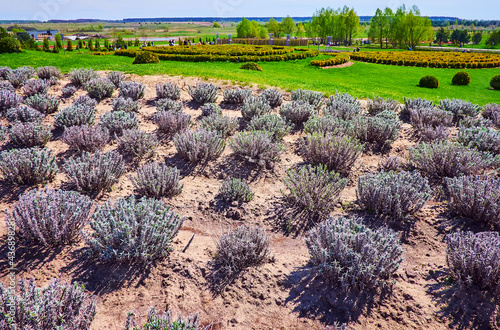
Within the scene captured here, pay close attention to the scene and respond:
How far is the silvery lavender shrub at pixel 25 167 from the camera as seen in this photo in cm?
437

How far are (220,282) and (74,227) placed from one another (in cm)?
184

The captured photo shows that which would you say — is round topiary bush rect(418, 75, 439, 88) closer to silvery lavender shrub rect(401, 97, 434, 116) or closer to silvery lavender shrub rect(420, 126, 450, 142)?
silvery lavender shrub rect(401, 97, 434, 116)

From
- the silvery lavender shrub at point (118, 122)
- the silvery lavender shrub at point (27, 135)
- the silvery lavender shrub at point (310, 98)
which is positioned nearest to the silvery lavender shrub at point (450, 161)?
Result: the silvery lavender shrub at point (310, 98)

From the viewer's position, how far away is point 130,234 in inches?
123

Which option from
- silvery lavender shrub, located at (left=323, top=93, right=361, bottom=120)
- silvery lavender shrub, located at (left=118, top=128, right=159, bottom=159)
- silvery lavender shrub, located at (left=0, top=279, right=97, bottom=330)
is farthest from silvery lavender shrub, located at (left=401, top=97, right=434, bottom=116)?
silvery lavender shrub, located at (left=0, top=279, right=97, bottom=330)

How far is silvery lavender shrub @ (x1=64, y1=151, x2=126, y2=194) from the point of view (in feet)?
14.5

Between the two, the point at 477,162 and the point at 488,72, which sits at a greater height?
the point at 488,72

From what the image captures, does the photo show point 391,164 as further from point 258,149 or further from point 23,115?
point 23,115

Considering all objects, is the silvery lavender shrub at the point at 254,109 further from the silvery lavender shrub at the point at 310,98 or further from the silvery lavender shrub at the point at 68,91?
the silvery lavender shrub at the point at 68,91

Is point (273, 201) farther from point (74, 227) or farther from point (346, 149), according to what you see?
point (74, 227)

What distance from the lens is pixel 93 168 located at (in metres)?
4.49

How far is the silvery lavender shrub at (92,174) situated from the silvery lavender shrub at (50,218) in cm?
81

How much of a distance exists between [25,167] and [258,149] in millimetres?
3816

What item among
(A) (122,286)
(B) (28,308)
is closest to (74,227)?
(A) (122,286)
